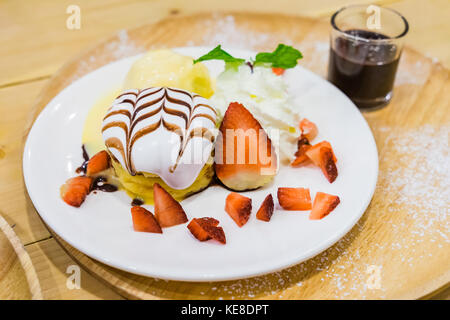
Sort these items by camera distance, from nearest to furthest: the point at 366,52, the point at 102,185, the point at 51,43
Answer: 1. the point at 102,185
2. the point at 366,52
3. the point at 51,43

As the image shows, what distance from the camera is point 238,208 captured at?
140 cm

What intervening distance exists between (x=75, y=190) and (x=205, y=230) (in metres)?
0.45

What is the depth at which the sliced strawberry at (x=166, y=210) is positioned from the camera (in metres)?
1.39

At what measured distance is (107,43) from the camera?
7.55 feet

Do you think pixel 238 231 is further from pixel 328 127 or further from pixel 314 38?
pixel 314 38

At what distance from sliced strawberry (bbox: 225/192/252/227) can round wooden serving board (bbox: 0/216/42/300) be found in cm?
59

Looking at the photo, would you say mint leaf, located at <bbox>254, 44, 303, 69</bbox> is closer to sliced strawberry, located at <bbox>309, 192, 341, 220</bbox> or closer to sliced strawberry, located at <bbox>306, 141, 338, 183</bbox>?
sliced strawberry, located at <bbox>306, 141, 338, 183</bbox>

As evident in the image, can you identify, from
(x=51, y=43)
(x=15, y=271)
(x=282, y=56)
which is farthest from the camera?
(x=51, y=43)

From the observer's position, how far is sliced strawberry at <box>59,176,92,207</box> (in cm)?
143

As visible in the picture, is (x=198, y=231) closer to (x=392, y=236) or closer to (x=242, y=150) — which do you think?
(x=242, y=150)

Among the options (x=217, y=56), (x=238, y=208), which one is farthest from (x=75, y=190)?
(x=217, y=56)

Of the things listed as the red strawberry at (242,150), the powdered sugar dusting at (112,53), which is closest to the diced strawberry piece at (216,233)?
the red strawberry at (242,150)
